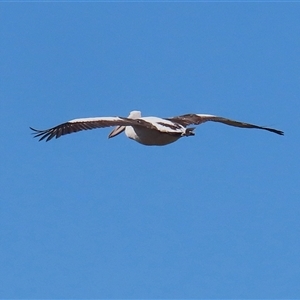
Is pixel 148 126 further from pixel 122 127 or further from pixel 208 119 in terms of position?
pixel 122 127

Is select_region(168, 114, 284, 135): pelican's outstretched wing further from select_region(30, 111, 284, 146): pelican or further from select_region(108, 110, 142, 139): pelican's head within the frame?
select_region(108, 110, 142, 139): pelican's head

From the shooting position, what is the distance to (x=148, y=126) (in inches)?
1320

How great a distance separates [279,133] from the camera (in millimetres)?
36469

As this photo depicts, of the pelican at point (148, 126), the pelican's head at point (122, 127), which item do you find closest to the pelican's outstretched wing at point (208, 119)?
the pelican at point (148, 126)

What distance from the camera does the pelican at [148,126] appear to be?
33272 millimetres

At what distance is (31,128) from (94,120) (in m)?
1.70

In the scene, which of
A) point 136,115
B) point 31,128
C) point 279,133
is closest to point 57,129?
point 31,128

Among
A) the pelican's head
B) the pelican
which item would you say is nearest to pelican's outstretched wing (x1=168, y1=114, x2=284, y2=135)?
the pelican

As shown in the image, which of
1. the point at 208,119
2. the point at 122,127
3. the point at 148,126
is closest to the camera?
the point at 148,126

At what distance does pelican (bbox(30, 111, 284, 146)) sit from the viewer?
109ft

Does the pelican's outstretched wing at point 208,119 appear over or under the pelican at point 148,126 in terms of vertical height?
over

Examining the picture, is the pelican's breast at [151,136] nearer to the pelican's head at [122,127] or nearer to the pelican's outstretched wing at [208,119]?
the pelican's outstretched wing at [208,119]

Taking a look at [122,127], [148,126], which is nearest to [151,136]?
[148,126]

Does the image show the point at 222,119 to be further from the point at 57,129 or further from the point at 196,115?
the point at 57,129
